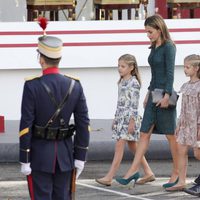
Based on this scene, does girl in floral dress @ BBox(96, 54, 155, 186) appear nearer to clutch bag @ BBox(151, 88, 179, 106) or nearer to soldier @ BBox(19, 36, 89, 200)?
clutch bag @ BBox(151, 88, 179, 106)

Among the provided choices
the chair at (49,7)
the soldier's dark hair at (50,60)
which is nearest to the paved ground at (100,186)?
the soldier's dark hair at (50,60)

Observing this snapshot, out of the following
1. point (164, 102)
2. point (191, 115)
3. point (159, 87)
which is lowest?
point (191, 115)

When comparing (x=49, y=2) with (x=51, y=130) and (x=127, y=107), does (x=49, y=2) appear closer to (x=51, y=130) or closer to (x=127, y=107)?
(x=127, y=107)

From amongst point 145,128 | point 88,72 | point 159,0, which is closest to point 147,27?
point 145,128

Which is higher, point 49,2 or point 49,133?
point 49,2

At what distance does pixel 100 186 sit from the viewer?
1053 centimetres

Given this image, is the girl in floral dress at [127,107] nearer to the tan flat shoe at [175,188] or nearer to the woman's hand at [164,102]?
the woman's hand at [164,102]

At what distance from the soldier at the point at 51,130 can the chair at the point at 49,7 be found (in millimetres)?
8732

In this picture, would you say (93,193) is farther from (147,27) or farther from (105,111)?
(105,111)

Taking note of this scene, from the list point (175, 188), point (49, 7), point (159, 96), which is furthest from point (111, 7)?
point (175, 188)

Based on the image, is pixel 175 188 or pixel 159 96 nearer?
pixel 159 96

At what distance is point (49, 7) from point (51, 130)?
9.00 meters

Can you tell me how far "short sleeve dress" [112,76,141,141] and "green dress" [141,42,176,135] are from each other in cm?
16

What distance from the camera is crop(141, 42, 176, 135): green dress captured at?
9992mm
